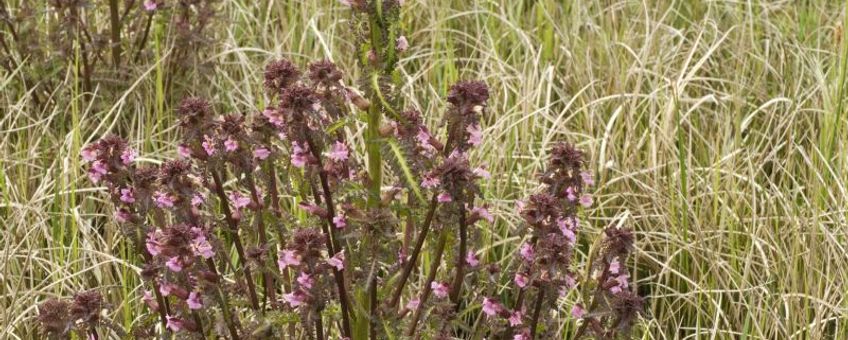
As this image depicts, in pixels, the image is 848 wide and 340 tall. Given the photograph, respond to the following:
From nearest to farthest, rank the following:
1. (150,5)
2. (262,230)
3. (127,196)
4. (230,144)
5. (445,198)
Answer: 1. (445,198)
2. (230,144)
3. (127,196)
4. (262,230)
5. (150,5)

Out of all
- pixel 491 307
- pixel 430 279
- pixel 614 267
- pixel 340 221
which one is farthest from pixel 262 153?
pixel 614 267

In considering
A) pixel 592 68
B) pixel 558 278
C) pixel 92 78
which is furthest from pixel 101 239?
pixel 592 68

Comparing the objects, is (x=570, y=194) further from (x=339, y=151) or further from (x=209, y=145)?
(x=209, y=145)

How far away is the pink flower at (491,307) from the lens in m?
2.25

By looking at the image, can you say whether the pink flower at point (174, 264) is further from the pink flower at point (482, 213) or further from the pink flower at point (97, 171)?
the pink flower at point (482, 213)

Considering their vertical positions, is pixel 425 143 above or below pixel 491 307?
above

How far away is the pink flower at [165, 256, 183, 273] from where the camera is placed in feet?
6.97

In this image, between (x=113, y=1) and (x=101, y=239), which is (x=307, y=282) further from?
(x=113, y=1)

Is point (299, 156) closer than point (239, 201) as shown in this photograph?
Yes

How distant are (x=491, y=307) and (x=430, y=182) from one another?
0.31m

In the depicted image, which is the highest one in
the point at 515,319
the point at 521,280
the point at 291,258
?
the point at 291,258

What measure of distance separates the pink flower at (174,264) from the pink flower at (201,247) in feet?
0.14

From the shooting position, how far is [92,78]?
380 centimetres

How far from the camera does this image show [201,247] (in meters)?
2.18
